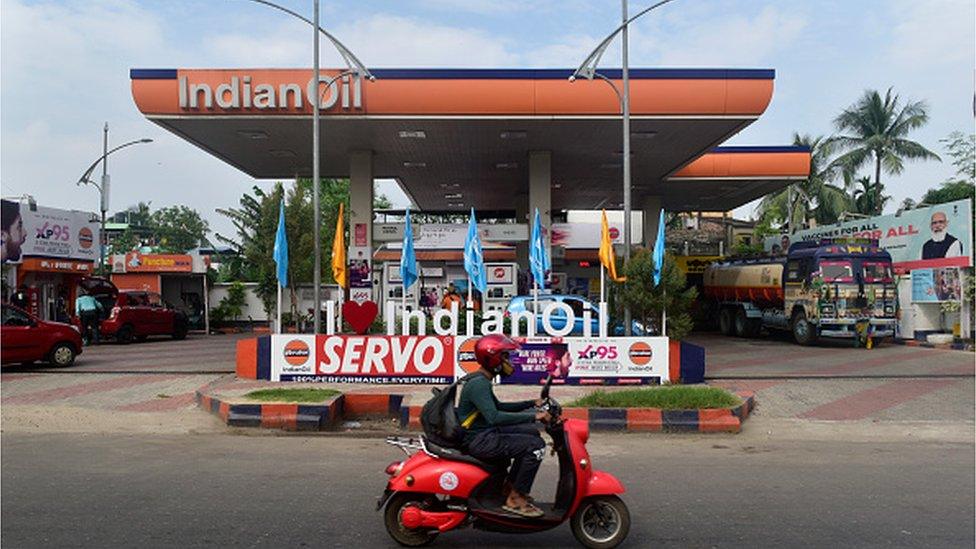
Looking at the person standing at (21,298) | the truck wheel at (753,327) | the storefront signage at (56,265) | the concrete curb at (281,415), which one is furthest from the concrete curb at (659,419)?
the storefront signage at (56,265)

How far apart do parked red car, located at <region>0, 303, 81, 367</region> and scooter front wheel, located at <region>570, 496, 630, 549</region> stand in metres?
15.3

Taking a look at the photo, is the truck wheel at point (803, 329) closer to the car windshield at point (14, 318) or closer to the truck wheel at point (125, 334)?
the car windshield at point (14, 318)

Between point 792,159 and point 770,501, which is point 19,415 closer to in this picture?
point 770,501

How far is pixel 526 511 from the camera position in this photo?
5.55 m

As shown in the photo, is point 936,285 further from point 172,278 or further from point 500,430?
point 172,278

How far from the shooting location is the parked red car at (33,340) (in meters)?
16.8

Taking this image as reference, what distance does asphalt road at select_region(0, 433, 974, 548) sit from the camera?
594 cm

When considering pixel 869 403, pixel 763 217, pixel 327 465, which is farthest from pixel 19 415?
pixel 763 217

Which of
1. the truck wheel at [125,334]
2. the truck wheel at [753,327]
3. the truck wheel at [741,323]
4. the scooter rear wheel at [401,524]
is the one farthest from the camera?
the truck wheel at [741,323]

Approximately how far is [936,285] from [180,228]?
6580 centimetres

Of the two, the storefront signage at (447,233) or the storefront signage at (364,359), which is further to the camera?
the storefront signage at (447,233)

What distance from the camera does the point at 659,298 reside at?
15688 millimetres

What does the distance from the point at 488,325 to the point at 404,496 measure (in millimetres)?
9729

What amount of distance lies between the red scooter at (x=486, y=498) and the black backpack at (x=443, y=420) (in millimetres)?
87
